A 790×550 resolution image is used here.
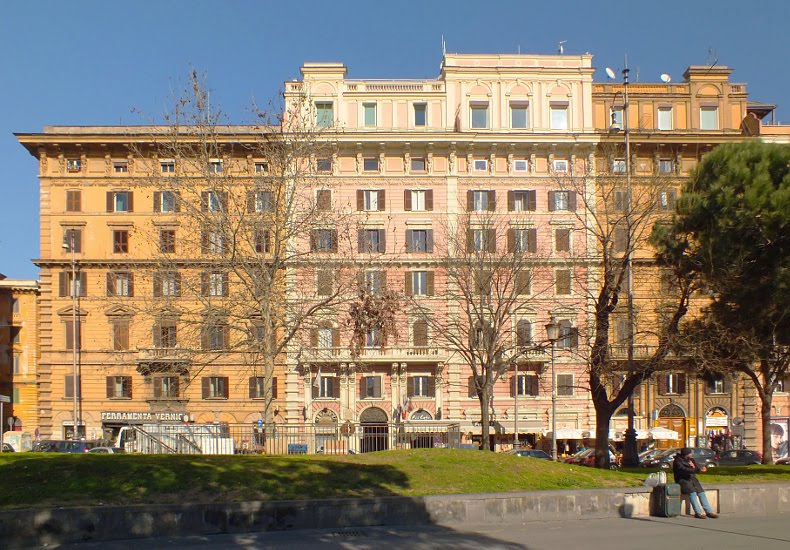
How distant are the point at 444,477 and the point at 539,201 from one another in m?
33.3

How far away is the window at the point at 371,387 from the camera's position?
4650 cm

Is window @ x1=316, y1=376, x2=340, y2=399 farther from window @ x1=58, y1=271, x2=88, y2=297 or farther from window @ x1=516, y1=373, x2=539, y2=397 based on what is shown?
window @ x1=58, y1=271, x2=88, y2=297

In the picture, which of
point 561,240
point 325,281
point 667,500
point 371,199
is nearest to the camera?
point 667,500

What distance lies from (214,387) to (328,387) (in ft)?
21.9

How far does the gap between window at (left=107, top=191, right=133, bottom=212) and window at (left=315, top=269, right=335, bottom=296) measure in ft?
85.0

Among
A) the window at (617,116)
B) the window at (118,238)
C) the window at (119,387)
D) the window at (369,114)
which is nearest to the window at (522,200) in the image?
the window at (617,116)

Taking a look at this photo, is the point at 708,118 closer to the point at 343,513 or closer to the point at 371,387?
the point at 371,387

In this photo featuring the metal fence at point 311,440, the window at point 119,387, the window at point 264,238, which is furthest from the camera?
the window at point 119,387

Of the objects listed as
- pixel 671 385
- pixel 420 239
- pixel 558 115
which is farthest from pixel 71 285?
pixel 671 385

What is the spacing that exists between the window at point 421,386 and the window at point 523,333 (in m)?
6.12

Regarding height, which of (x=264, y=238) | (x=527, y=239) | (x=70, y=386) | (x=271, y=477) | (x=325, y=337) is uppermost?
(x=527, y=239)

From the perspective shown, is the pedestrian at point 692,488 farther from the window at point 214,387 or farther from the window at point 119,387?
the window at point 119,387

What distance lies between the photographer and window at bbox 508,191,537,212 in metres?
47.5

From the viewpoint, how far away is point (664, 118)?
50625mm
